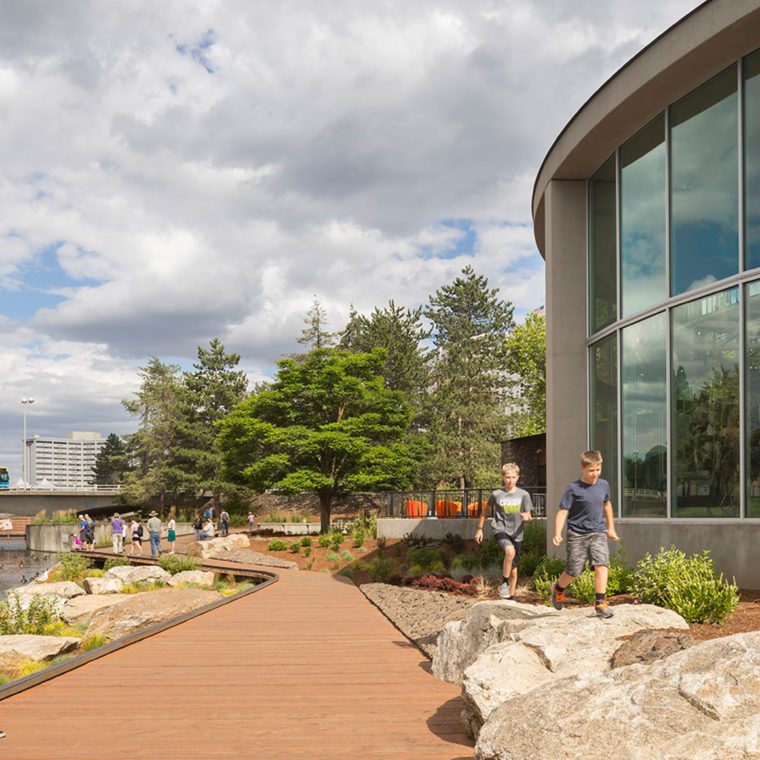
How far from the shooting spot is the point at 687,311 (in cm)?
1299

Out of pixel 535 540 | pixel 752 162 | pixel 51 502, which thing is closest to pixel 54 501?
pixel 51 502

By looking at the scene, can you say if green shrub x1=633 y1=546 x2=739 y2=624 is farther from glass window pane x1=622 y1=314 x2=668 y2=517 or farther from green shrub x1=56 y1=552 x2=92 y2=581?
green shrub x1=56 y1=552 x2=92 y2=581

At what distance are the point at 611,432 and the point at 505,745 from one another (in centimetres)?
1216

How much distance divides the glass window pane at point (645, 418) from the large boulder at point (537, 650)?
23.8ft

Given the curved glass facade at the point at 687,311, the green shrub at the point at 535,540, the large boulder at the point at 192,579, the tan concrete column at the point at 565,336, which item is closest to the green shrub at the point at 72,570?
the large boulder at the point at 192,579

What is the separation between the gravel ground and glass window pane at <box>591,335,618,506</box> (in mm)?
3734

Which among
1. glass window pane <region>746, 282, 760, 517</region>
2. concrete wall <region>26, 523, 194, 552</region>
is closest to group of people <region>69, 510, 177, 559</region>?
concrete wall <region>26, 523, 194, 552</region>

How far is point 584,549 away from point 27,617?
1176 cm

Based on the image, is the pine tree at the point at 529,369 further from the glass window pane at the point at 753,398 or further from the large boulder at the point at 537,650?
the large boulder at the point at 537,650

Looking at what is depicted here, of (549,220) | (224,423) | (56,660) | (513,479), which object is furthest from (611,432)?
(224,423)

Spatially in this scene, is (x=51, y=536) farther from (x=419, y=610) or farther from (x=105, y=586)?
(x=419, y=610)

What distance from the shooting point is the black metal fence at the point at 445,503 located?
27703mm

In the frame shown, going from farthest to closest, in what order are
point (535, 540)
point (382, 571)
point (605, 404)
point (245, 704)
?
point (382, 571), point (535, 540), point (605, 404), point (245, 704)

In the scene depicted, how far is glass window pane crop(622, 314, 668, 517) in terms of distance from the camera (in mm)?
13555
